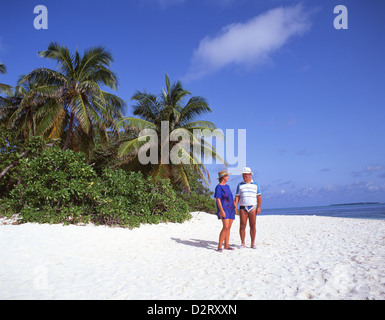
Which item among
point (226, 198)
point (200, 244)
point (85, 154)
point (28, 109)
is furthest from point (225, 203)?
point (28, 109)

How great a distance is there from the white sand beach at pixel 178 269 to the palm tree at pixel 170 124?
6.77m

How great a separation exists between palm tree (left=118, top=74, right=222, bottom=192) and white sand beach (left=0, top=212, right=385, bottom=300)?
677 centimetres

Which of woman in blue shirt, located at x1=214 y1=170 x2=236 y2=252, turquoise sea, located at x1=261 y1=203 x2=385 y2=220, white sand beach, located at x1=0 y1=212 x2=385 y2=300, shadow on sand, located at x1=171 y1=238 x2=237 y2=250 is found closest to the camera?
white sand beach, located at x1=0 y1=212 x2=385 y2=300

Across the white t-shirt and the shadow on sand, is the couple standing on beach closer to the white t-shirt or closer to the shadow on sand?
the white t-shirt

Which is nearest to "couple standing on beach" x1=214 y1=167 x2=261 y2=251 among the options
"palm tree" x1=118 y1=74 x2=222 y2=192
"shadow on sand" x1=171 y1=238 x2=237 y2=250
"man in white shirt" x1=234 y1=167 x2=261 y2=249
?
"man in white shirt" x1=234 y1=167 x2=261 y2=249

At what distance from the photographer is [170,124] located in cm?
1462

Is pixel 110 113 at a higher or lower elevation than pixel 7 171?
higher

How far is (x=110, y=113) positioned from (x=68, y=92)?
7.43 feet

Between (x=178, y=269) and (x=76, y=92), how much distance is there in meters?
11.7

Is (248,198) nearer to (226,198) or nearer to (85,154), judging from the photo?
(226,198)

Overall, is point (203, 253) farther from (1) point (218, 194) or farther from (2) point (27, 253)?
(2) point (27, 253)

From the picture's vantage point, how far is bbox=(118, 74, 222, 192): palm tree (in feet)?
43.3
